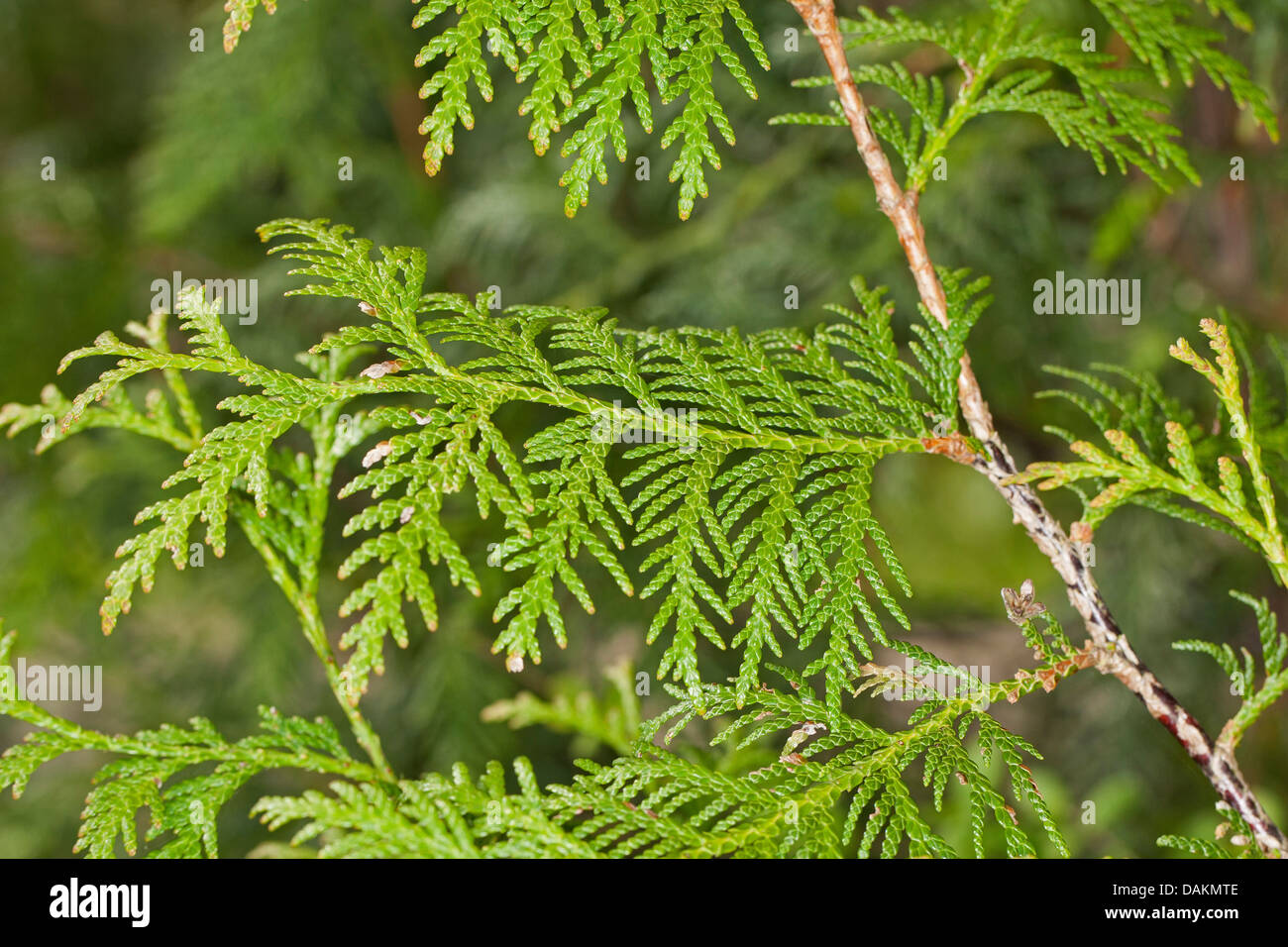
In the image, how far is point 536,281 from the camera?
6.84 feet

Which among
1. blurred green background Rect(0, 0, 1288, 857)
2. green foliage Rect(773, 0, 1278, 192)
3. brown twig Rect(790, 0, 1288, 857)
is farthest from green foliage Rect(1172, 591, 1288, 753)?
Result: blurred green background Rect(0, 0, 1288, 857)

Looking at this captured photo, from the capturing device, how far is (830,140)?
186 centimetres

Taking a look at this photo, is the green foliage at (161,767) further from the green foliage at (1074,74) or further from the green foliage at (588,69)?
the green foliage at (1074,74)

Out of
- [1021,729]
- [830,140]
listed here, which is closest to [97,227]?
[830,140]

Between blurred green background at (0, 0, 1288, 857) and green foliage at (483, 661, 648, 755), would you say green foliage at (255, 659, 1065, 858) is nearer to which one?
green foliage at (483, 661, 648, 755)

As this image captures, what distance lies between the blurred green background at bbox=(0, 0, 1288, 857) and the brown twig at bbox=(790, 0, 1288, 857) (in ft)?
2.35

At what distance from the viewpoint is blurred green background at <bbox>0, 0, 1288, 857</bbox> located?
1719 millimetres

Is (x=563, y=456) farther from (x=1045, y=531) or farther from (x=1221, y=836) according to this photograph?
(x=1221, y=836)

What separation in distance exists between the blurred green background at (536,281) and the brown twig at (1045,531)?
2.35 feet

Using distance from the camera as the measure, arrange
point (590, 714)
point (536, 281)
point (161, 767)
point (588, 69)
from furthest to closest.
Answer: point (536, 281), point (590, 714), point (161, 767), point (588, 69)

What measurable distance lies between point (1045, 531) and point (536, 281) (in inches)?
59.0

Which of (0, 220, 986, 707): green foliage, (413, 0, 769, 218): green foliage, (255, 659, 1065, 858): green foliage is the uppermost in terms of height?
(413, 0, 769, 218): green foliage

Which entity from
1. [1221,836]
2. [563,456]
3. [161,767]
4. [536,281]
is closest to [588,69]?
[563,456]
